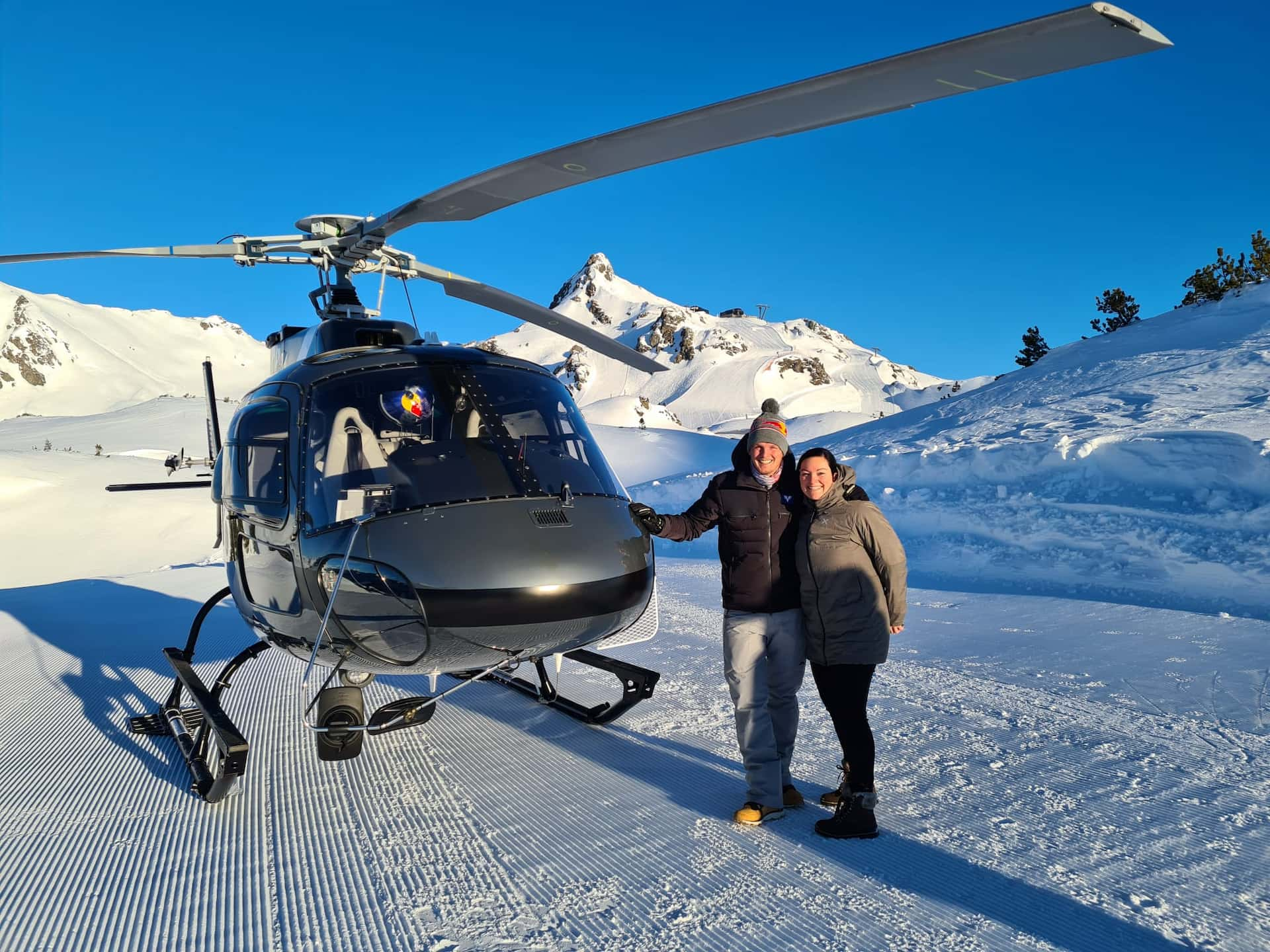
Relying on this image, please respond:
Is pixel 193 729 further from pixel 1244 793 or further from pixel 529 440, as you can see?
pixel 1244 793

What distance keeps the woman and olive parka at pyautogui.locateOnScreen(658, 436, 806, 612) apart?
3.7 inches

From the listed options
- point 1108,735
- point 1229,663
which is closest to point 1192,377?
Answer: point 1229,663

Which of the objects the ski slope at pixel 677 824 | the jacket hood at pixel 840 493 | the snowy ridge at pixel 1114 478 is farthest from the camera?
the snowy ridge at pixel 1114 478

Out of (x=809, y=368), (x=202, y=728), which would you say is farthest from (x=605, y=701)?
(x=809, y=368)

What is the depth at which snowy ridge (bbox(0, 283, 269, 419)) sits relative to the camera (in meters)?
116

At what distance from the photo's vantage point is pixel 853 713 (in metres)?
3.26

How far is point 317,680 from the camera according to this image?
17.6 feet

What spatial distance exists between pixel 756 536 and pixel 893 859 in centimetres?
133

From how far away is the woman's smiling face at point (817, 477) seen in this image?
3.36 metres

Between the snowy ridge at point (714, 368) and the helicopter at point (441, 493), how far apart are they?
179 ft

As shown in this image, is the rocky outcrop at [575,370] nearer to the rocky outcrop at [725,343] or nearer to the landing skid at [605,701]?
the rocky outcrop at [725,343]

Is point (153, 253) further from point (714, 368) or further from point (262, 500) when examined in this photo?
point (714, 368)

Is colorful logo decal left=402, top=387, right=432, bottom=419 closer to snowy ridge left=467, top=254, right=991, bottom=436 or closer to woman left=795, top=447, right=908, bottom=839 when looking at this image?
woman left=795, top=447, right=908, bottom=839

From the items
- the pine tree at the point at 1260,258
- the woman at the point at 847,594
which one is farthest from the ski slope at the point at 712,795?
the pine tree at the point at 1260,258
